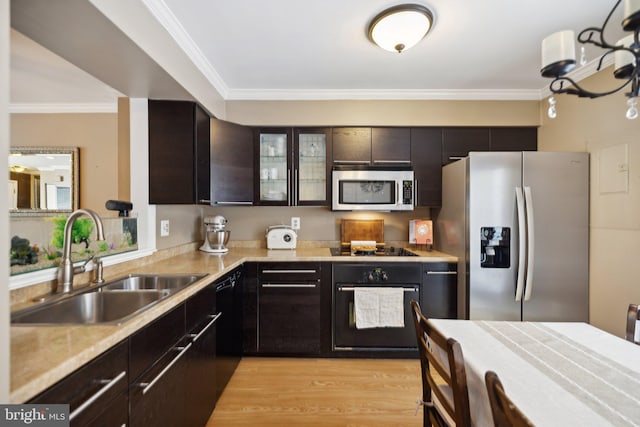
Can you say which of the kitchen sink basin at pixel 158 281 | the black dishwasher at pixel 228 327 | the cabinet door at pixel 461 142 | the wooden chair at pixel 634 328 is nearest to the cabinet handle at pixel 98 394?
the kitchen sink basin at pixel 158 281

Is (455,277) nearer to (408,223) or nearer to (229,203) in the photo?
(408,223)

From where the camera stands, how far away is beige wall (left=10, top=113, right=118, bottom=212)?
276 centimetres

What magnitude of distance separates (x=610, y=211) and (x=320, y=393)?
245 cm

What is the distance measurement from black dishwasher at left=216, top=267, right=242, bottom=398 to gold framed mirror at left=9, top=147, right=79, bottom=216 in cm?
131

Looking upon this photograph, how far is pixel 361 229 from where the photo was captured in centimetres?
313

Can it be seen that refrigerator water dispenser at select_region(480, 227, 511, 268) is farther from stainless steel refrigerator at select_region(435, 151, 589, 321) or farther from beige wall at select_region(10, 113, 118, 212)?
beige wall at select_region(10, 113, 118, 212)

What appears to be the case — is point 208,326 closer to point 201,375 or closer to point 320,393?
point 201,375

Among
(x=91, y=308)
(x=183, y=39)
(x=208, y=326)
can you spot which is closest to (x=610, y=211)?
(x=208, y=326)

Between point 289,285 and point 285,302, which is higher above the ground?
point 289,285

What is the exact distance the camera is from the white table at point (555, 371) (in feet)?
2.67

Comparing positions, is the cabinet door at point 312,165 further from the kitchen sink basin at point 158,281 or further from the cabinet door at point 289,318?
the kitchen sink basin at point 158,281

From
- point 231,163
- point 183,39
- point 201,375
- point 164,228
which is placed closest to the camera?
point 201,375

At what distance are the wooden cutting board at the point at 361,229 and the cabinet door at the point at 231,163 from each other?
39.9 inches

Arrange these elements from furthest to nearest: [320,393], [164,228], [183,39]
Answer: [164,228], [320,393], [183,39]
